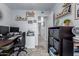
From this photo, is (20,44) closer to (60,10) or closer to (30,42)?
(30,42)

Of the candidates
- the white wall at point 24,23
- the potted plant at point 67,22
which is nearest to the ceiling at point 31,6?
the white wall at point 24,23

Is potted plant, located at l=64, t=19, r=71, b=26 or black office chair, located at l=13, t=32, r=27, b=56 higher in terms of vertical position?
potted plant, located at l=64, t=19, r=71, b=26

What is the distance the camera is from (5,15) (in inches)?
68.7

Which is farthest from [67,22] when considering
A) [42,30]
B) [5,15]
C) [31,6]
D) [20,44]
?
[5,15]

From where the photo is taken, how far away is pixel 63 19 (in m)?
1.89

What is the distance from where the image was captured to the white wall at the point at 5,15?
65.9 inches

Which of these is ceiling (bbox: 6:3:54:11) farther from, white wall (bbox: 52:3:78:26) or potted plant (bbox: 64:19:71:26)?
potted plant (bbox: 64:19:71:26)

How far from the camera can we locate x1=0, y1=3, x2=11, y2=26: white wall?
5.49ft

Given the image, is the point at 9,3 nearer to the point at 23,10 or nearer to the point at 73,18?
the point at 23,10

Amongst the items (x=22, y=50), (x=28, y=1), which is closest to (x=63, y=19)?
(x=28, y=1)

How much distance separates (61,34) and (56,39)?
0.45 feet

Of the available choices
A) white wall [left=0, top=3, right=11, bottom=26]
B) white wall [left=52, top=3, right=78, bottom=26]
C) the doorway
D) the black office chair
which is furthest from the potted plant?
white wall [left=0, top=3, right=11, bottom=26]

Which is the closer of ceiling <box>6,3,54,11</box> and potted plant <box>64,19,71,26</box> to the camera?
ceiling <box>6,3,54,11</box>

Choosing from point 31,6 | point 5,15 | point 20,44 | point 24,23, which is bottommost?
point 20,44
